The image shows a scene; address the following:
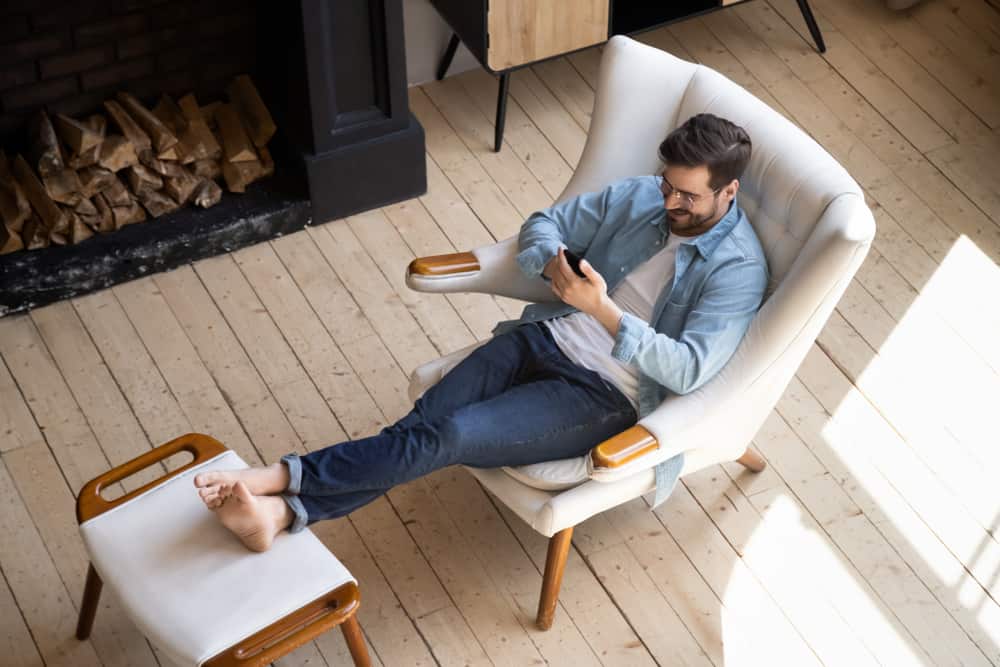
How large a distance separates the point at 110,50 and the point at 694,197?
1.75 m

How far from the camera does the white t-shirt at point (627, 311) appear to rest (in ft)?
8.54

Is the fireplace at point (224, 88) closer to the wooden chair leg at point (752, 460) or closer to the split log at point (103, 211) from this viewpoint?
the split log at point (103, 211)

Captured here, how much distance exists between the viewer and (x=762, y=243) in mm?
2607

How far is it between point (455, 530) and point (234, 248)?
1103 millimetres

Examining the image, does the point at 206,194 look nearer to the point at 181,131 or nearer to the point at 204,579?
the point at 181,131

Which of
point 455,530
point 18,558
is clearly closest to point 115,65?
point 18,558

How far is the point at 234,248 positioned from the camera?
11.5ft

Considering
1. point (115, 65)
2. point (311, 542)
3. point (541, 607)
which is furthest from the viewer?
point (115, 65)

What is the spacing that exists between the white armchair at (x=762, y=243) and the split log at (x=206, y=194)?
3.32 ft

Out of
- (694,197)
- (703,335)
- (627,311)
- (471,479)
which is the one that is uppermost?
(694,197)

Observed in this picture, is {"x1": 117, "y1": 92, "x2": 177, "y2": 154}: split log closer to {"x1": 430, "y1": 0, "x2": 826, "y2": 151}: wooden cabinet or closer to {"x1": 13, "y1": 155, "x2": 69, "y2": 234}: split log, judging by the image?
{"x1": 13, "y1": 155, "x2": 69, "y2": 234}: split log

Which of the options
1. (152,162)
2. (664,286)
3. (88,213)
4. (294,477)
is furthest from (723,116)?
(88,213)

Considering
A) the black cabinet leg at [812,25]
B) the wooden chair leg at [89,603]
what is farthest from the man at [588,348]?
the black cabinet leg at [812,25]

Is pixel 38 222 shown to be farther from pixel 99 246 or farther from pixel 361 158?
pixel 361 158
